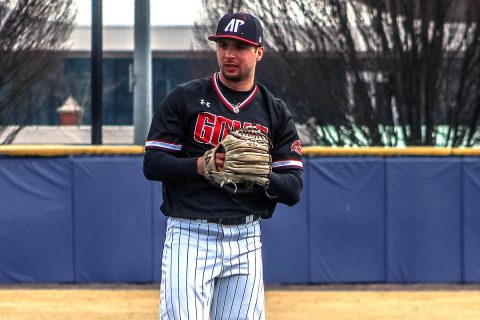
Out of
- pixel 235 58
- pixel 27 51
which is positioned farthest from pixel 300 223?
pixel 235 58

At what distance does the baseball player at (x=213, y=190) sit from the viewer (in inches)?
150

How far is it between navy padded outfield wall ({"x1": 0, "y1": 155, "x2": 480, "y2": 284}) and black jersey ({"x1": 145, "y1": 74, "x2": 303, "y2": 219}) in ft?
16.8

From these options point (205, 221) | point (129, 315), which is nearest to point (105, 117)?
point (129, 315)

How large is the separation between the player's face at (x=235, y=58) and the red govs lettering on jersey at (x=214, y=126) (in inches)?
5.6

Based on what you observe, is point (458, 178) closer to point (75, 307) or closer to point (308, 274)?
point (308, 274)

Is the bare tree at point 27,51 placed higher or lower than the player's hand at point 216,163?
higher

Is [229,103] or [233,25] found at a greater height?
[233,25]

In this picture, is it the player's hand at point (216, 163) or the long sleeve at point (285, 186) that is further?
the long sleeve at point (285, 186)

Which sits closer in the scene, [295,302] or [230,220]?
[230,220]

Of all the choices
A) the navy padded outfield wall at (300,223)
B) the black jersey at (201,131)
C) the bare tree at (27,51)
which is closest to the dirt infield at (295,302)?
the navy padded outfield wall at (300,223)

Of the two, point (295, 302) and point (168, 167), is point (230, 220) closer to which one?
point (168, 167)

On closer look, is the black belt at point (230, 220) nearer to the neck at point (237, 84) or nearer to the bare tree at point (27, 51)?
the neck at point (237, 84)

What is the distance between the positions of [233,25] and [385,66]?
871cm

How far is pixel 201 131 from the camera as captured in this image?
382 centimetres
